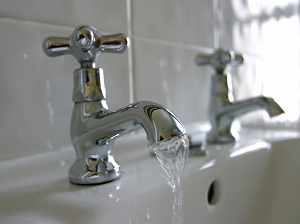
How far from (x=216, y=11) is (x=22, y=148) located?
1.77ft

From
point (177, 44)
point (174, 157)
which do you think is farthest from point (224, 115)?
point (174, 157)

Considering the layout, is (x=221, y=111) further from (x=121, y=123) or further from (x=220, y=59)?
(x=121, y=123)

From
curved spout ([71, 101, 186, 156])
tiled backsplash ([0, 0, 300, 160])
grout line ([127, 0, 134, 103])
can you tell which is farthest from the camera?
grout line ([127, 0, 134, 103])

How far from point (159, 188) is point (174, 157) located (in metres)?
0.06

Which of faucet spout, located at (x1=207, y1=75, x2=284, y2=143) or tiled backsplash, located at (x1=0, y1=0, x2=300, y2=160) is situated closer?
tiled backsplash, located at (x1=0, y1=0, x2=300, y2=160)

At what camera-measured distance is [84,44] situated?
0.96ft

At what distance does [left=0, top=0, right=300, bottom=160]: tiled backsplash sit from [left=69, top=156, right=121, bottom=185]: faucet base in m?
0.09

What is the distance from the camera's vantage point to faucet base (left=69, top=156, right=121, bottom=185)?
32 centimetres

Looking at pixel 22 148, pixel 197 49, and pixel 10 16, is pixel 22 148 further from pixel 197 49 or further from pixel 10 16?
pixel 197 49

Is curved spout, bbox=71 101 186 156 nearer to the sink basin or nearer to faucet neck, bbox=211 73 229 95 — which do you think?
the sink basin

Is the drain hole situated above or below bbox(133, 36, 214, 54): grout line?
below

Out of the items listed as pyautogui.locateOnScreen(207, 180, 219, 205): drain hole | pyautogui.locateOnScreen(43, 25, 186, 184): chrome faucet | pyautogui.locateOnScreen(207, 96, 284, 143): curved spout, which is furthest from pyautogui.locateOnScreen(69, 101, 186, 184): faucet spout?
pyautogui.locateOnScreen(207, 96, 284, 143): curved spout

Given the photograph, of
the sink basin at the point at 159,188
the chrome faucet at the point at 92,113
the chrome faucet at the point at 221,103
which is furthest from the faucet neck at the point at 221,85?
the chrome faucet at the point at 92,113

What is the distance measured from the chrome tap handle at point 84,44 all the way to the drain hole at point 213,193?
0.23 m
